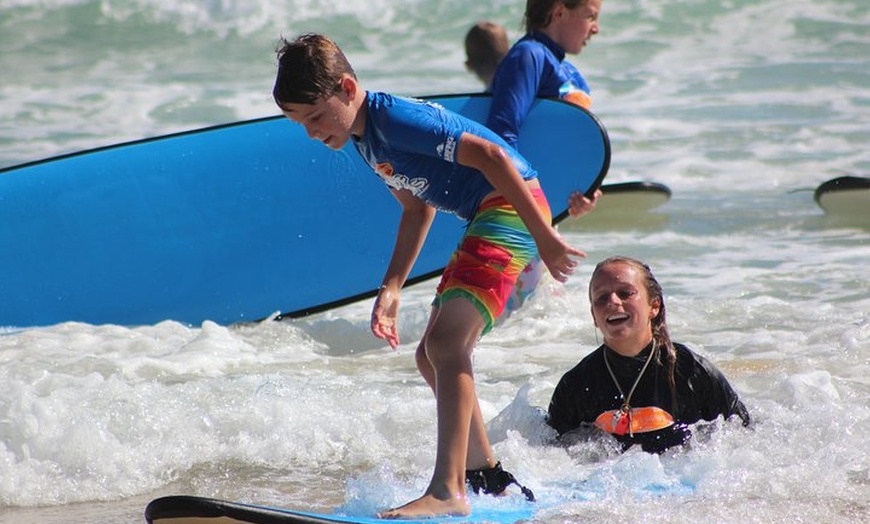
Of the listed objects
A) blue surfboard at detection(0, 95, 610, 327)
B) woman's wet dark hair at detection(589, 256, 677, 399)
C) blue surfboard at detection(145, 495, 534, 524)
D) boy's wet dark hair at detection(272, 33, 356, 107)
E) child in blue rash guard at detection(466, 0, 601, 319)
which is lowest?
blue surfboard at detection(0, 95, 610, 327)

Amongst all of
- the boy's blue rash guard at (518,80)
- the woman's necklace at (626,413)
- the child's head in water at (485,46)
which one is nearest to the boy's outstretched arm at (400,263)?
the woman's necklace at (626,413)

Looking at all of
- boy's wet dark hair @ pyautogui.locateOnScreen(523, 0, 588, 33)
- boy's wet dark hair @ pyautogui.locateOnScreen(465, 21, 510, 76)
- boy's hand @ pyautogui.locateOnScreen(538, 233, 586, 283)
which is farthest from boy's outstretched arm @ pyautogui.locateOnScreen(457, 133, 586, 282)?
boy's wet dark hair @ pyautogui.locateOnScreen(465, 21, 510, 76)

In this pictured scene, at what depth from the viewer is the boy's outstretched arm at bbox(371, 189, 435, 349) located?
125 inches

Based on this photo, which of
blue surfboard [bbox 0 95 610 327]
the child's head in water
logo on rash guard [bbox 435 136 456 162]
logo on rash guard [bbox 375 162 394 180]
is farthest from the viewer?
the child's head in water

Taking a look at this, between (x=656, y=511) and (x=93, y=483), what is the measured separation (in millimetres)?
1605

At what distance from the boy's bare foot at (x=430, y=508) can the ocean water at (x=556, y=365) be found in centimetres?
24

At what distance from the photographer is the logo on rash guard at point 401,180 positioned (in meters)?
3.15

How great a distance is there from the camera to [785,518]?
3121 millimetres

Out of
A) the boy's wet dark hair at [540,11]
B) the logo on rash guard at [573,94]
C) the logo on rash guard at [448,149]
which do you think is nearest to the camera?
the logo on rash guard at [448,149]

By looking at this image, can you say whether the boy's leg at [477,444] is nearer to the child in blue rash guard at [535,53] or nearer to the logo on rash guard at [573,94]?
the child in blue rash guard at [535,53]

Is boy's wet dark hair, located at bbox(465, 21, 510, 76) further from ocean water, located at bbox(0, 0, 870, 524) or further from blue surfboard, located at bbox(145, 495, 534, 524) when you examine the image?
blue surfboard, located at bbox(145, 495, 534, 524)

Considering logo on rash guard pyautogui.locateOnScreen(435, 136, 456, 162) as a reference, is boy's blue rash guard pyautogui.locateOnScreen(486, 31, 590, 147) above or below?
below

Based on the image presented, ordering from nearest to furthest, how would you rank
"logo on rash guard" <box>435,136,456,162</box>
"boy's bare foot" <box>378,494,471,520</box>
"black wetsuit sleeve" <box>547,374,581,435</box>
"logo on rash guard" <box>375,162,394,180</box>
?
1. "boy's bare foot" <box>378,494,471,520</box>
2. "logo on rash guard" <box>435,136,456,162</box>
3. "logo on rash guard" <box>375,162,394,180</box>
4. "black wetsuit sleeve" <box>547,374,581,435</box>

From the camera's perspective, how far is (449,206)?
322cm
